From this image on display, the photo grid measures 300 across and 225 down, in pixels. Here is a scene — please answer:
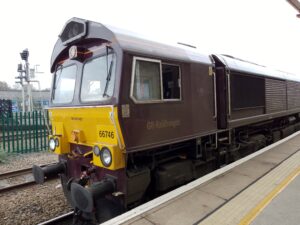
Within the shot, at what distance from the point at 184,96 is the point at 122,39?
158 cm

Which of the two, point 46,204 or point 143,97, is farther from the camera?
point 46,204

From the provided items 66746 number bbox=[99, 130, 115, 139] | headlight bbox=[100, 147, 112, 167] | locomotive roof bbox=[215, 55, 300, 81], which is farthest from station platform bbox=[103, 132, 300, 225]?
locomotive roof bbox=[215, 55, 300, 81]

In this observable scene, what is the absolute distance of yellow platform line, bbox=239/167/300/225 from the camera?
3501 millimetres

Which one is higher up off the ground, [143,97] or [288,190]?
[143,97]

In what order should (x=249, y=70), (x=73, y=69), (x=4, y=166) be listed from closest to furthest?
(x=73, y=69), (x=249, y=70), (x=4, y=166)

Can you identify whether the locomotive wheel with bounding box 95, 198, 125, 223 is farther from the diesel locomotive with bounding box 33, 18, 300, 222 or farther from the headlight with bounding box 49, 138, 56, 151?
the headlight with bounding box 49, 138, 56, 151

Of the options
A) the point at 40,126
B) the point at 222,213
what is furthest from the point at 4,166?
the point at 222,213

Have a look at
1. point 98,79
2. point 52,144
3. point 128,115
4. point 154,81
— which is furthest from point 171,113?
point 52,144

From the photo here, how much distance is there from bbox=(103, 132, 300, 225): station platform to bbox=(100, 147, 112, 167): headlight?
736 millimetres

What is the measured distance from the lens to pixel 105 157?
374cm

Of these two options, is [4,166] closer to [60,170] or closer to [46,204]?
[46,204]

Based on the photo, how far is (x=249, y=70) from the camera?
24.0 feet

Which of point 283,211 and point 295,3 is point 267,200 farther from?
point 295,3

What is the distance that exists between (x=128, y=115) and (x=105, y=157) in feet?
2.23
